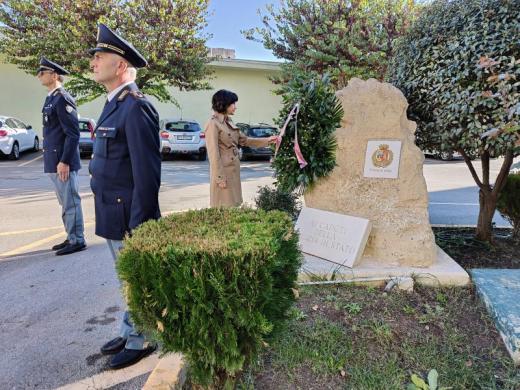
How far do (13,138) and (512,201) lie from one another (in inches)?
579

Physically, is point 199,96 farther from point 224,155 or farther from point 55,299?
point 55,299

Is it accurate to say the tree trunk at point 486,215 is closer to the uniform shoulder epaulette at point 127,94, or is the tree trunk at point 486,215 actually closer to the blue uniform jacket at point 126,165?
the blue uniform jacket at point 126,165

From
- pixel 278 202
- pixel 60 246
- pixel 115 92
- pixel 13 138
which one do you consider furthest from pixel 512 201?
pixel 13 138

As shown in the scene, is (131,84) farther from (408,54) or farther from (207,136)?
(408,54)

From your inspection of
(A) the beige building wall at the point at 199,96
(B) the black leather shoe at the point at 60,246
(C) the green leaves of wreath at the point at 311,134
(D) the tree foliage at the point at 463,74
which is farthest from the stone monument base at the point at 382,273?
(A) the beige building wall at the point at 199,96

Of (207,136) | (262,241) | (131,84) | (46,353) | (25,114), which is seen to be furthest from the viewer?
(25,114)

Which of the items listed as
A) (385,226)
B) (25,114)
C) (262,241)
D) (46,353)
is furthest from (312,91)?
(25,114)

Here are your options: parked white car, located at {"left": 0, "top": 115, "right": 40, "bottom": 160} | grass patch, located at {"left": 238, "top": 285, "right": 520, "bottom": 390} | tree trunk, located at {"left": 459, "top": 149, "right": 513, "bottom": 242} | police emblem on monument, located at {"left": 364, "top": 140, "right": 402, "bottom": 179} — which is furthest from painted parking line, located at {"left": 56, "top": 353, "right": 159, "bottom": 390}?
parked white car, located at {"left": 0, "top": 115, "right": 40, "bottom": 160}

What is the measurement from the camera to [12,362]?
2.52 m

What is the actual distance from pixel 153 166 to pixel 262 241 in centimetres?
97

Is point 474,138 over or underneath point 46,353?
over

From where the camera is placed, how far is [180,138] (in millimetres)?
14812

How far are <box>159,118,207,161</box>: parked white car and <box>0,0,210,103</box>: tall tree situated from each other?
68.8 inches

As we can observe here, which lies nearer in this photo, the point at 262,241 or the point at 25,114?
the point at 262,241
